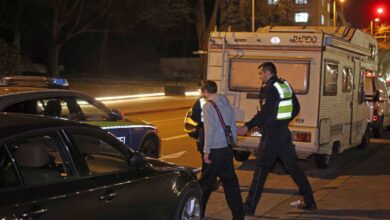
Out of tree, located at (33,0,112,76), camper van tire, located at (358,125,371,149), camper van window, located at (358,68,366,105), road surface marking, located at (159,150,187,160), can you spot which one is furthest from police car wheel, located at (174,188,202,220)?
tree, located at (33,0,112,76)

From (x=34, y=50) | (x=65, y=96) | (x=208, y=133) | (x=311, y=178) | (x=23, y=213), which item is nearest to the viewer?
(x=23, y=213)

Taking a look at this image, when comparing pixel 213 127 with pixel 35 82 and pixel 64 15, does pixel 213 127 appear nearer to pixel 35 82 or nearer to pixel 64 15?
pixel 35 82

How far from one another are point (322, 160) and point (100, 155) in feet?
24.2

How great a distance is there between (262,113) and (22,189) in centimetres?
413

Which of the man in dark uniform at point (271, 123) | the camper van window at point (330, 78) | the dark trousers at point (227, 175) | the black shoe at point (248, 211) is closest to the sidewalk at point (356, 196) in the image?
the black shoe at point (248, 211)

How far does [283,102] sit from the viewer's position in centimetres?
803

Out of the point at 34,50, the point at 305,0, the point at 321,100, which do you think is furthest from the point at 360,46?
the point at 305,0

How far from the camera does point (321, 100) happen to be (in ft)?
38.5

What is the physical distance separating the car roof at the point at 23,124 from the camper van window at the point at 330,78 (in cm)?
755

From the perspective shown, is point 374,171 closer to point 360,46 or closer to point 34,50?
point 360,46

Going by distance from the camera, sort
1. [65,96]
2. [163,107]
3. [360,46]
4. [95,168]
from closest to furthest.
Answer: [95,168] < [65,96] < [360,46] < [163,107]

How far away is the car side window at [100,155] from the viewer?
5410 mm

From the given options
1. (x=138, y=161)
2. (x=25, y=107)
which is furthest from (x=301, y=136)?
(x=138, y=161)

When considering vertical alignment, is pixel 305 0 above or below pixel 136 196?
above
